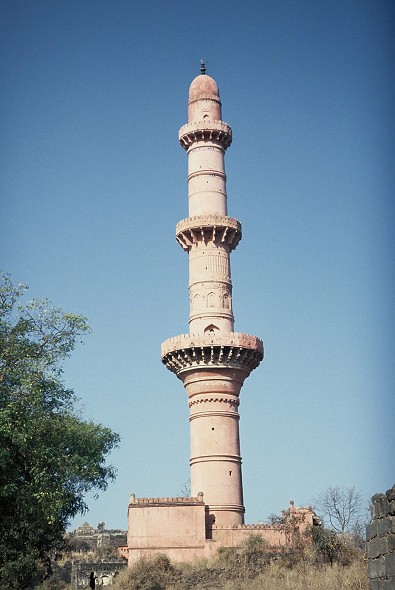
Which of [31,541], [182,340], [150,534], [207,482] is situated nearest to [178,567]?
[150,534]

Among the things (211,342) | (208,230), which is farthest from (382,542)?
(208,230)

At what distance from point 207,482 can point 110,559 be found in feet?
33.9

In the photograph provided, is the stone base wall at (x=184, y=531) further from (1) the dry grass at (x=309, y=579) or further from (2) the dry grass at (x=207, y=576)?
(1) the dry grass at (x=309, y=579)

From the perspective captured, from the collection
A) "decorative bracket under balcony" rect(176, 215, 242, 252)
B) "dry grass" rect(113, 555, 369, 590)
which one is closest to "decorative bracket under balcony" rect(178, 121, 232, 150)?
"decorative bracket under balcony" rect(176, 215, 242, 252)

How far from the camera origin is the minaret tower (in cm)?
2820

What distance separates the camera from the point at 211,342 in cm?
2875

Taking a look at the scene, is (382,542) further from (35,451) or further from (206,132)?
(206,132)

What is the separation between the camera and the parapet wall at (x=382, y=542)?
26.8 feet

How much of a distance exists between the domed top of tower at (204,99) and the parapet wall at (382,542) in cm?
2587

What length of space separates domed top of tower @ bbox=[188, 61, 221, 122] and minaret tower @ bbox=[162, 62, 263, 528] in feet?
0.62

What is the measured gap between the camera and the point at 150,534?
26.1m

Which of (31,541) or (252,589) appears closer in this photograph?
(31,541)

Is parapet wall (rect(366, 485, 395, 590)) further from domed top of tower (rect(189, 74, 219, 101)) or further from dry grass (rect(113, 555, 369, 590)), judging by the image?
domed top of tower (rect(189, 74, 219, 101))

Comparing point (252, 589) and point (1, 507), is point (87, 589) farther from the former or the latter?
point (1, 507)
